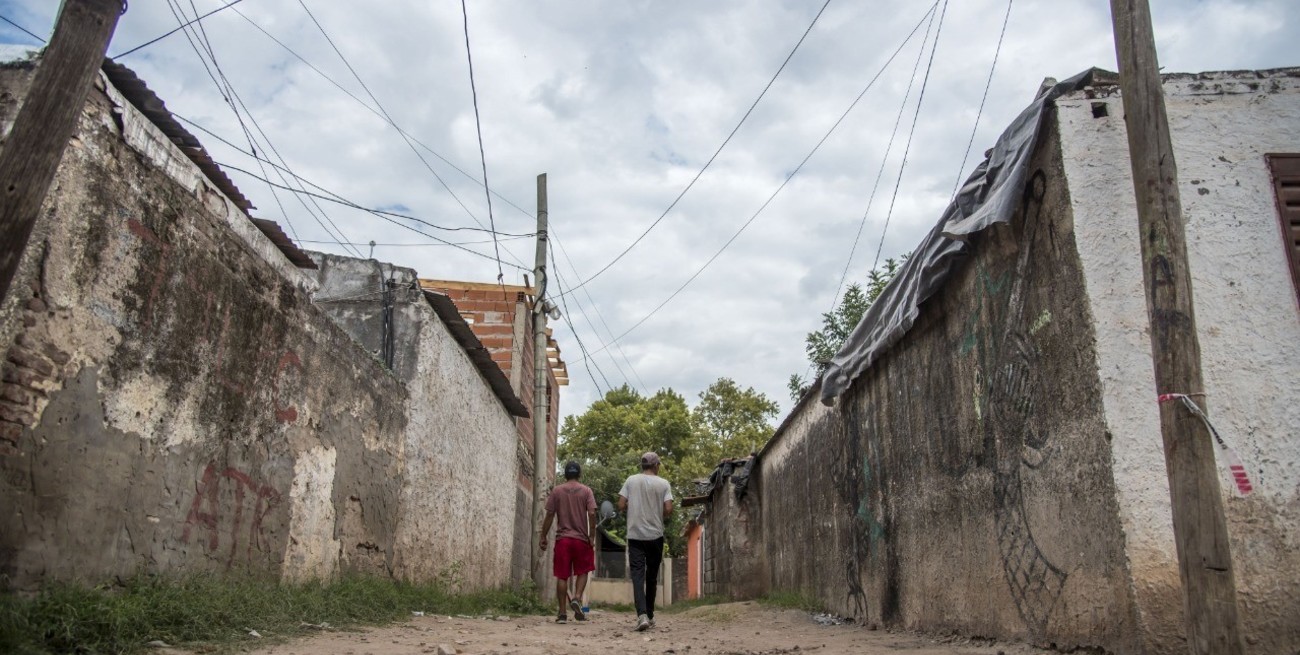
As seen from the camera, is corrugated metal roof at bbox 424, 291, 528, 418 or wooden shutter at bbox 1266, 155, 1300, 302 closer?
wooden shutter at bbox 1266, 155, 1300, 302

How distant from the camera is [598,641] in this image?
549cm

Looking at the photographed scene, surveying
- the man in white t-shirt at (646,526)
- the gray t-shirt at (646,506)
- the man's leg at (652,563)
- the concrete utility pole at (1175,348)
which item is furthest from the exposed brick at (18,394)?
the man's leg at (652,563)

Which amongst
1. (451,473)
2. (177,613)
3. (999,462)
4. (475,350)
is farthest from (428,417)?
(999,462)

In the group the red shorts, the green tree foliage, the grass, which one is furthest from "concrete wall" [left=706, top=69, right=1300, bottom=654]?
the green tree foliage

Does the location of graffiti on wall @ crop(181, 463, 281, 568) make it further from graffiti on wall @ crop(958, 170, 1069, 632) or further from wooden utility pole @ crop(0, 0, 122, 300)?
graffiti on wall @ crop(958, 170, 1069, 632)

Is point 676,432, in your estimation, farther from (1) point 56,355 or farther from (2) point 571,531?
(1) point 56,355

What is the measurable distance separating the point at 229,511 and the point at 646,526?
3606 mm

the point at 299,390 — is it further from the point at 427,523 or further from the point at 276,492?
the point at 427,523

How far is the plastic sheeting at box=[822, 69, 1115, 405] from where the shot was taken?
420 centimetres

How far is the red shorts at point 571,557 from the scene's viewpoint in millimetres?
7996

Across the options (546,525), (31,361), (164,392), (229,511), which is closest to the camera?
(31,361)

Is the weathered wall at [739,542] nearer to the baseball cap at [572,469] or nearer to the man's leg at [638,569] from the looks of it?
the baseball cap at [572,469]

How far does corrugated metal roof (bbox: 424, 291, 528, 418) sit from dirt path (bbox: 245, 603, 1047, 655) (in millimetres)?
3511

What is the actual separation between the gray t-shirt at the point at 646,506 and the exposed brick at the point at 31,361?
4.79 meters
